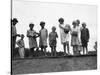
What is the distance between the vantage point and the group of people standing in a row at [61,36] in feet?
6.66

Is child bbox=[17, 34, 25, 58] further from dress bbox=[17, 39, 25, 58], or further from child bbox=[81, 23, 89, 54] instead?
child bbox=[81, 23, 89, 54]

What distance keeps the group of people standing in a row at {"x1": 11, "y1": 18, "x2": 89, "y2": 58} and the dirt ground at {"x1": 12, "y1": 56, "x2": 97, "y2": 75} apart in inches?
3.1

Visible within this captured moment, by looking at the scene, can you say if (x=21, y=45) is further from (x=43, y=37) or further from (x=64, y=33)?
(x=64, y=33)

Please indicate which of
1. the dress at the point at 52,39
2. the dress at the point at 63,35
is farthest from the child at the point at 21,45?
the dress at the point at 63,35

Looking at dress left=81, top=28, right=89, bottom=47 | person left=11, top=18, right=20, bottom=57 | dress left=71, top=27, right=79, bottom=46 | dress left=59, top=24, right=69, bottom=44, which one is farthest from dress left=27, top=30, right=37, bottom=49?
dress left=81, top=28, right=89, bottom=47

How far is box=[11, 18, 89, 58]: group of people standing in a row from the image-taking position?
2.03m

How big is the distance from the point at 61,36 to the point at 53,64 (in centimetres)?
34

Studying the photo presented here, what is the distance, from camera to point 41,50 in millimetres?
2094

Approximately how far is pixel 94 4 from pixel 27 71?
3.79 feet

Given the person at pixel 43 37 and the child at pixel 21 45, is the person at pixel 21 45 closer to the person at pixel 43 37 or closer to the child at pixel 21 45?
the child at pixel 21 45

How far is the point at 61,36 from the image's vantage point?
2.16 metres

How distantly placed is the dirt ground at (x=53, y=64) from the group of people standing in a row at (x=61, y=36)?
80 mm

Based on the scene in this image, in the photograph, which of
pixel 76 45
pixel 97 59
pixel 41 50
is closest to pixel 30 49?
pixel 41 50

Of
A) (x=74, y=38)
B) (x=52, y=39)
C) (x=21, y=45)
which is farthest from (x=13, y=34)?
(x=74, y=38)
